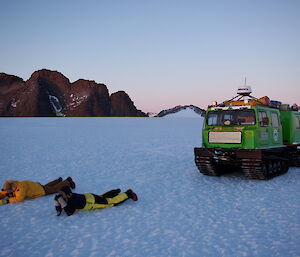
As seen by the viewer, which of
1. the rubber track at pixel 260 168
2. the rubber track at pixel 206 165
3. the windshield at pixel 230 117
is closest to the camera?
the rubber track at pixel 260 168

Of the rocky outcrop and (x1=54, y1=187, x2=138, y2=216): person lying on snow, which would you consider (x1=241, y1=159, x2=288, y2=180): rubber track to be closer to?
(x1=54, y1=187, x2=138, y2=216): person lying on snow

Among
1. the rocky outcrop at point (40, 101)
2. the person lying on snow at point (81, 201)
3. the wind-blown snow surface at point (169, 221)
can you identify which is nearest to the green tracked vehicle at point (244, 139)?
the wind-blown snow surface at point (169, 221)

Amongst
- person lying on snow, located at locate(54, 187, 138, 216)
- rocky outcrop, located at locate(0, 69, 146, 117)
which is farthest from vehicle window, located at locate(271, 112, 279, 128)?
rocky outcrop, located at locate(0, 69, 146, 117)

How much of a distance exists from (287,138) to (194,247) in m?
7.52

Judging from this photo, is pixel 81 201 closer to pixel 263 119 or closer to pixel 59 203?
pixel 59 203

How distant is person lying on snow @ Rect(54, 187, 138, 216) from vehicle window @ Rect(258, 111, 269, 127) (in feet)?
15.1

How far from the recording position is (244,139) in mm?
8086

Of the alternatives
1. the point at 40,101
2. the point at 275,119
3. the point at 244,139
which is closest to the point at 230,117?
the point at 244,139

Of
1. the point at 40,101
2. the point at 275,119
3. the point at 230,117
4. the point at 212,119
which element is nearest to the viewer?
the point at 230,117

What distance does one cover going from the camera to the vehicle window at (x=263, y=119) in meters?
8.31

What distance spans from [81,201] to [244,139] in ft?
16.2

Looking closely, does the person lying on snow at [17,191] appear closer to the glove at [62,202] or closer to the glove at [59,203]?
the glove at [59,203]

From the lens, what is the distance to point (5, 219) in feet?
18.4

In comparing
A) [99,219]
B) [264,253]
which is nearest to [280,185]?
[264,253]
